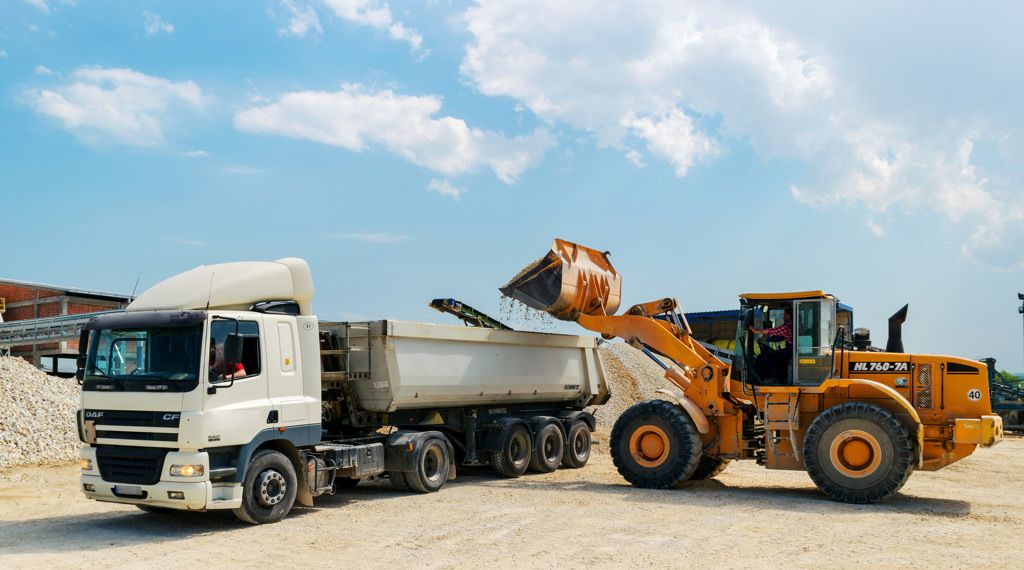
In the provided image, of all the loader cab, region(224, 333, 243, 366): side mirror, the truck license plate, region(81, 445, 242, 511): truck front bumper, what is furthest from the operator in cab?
the truck license plate

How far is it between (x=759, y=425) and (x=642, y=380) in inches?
606

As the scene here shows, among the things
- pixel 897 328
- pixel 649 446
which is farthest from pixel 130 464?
pixel 897 328

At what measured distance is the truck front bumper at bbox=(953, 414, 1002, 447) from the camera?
12836 mm

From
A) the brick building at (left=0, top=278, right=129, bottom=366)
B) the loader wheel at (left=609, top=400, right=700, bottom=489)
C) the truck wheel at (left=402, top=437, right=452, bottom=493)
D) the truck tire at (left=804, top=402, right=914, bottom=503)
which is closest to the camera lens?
the truck tire at (left=804, top=402, right=914, bottom=503)

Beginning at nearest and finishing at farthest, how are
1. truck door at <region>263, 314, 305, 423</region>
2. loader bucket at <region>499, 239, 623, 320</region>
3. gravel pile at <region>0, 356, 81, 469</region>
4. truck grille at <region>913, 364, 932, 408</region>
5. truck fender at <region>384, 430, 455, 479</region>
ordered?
truck door at <region>263, 314, 305, 423</region>
truck fender at <region>384, 430, 455, 479</region>
truck grille at <region>913, 364, 932, 408</region>
loader bucket at <region>499, 239, 623, 320</region>
gravel pile at <region>0, 356, 81, 469</region>

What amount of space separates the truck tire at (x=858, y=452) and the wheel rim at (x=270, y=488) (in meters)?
7.81

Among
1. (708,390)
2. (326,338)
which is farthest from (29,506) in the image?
(708,390)

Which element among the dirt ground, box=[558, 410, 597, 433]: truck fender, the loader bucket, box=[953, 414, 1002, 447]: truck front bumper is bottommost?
the dirt ground

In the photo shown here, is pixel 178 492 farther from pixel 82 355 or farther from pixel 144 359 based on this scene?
pixel 82 355

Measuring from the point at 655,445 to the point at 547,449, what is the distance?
9.20 feet

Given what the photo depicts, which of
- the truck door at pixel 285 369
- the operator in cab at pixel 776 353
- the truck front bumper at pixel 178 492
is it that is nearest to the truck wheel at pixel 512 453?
the operator in cab at pixel 776 353

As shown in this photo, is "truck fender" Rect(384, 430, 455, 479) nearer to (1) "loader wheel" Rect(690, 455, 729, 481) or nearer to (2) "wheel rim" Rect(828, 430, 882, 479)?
(1) "loader wheel" Rect(690, 455, 729, 481)

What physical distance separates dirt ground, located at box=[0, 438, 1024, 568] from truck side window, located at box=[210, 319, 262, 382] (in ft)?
6.28

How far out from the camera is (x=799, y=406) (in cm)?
1395
